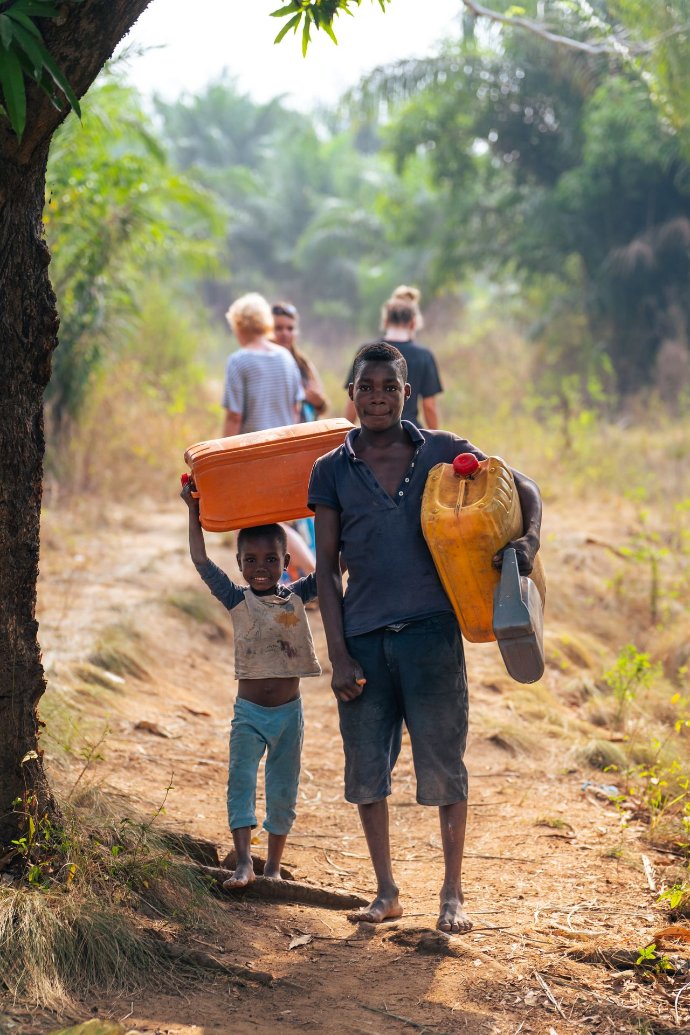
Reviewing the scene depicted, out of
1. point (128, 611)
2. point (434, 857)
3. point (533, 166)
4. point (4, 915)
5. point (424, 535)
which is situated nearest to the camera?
point (4, 915)

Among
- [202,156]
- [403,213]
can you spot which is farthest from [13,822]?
[202,156]

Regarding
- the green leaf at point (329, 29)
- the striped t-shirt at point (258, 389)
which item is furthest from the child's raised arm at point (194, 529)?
the striped t-shirt at point (258, 389)

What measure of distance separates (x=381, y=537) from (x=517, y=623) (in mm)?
528

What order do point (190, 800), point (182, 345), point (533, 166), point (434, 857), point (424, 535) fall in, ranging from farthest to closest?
1. point (533, 166)
2. point (182, 345)
3. point (190, 800)
4. point (434, 857)
5. point (424, 535)

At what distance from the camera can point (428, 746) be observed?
3.60m

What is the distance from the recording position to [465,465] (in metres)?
3.39

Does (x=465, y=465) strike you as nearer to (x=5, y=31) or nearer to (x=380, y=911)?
(x=380, y=911)

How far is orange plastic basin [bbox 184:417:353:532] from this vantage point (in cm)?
386

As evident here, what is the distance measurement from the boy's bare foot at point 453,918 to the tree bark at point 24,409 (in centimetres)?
124

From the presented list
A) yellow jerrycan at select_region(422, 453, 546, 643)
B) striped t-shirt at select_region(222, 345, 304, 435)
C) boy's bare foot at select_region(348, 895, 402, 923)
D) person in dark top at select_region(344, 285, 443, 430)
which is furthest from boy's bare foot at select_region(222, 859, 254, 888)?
person in dark top at select_region(344, 285, 443, 430)

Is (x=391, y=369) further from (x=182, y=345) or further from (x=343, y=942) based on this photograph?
(x=182, y=345)

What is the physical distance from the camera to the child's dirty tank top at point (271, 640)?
3916 mm

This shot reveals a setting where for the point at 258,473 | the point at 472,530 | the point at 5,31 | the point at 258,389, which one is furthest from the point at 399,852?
the point at 5,31

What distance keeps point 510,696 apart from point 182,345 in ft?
34.3
